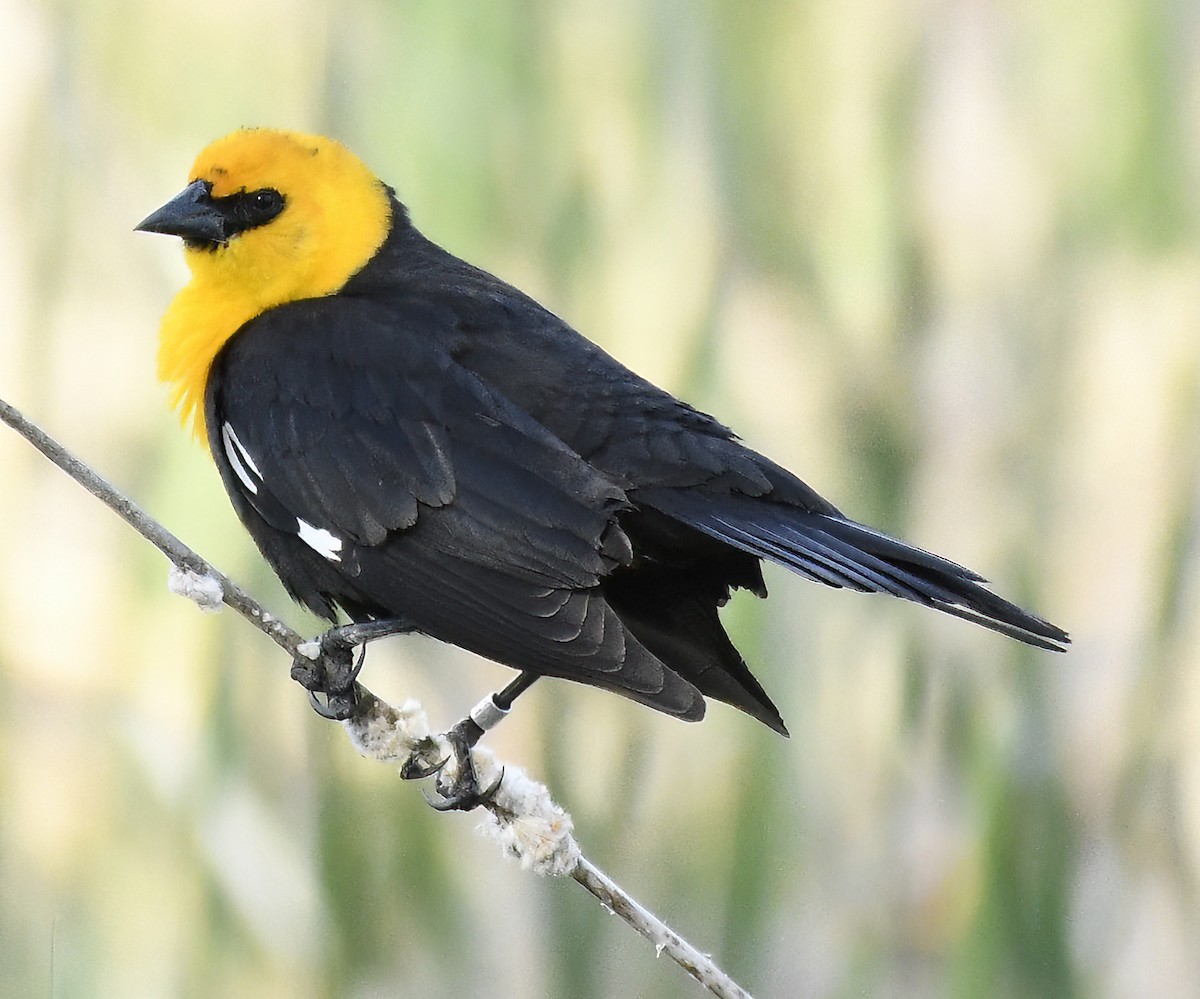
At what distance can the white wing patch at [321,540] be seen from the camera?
95 centimetres

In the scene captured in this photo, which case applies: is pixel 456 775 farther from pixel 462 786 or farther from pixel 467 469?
pixel 467 469

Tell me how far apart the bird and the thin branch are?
8 centimetres

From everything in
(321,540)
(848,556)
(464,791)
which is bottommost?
(464,791)

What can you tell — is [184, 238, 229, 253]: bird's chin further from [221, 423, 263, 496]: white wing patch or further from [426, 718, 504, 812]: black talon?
[426, 718, 504, 812]: black talon

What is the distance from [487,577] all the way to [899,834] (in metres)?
0.60

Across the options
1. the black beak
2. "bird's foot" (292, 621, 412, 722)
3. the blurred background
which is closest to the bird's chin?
the black beak

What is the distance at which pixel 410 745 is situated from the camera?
839 millimetres

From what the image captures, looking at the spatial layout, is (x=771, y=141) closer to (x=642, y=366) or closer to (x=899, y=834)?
(x=642, y=366)

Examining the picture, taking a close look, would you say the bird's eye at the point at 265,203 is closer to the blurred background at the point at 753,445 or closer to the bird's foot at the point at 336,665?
the blurred background at the point at 753,445

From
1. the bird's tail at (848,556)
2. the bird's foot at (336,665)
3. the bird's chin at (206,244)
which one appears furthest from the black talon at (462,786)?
the bird's chin at (206,244)

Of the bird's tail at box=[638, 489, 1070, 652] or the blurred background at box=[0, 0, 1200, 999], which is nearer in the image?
the bird's tail at box=[638, 489, 1070, 652]

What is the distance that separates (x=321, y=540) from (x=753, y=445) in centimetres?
51

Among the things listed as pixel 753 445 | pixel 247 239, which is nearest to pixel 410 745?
pixel 247 239

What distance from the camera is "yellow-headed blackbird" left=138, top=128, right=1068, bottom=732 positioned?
0.88 m
